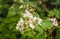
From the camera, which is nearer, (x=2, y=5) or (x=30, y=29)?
(x=30, y=29)

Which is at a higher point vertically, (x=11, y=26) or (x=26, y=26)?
(x=26, y=26)

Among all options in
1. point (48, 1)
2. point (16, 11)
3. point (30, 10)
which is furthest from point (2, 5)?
point (30, 10)

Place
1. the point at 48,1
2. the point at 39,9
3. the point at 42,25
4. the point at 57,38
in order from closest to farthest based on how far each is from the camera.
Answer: the point at 42,25, the point at 57,38, the point at 39,9, the point at 48,1

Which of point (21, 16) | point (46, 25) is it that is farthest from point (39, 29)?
point (21, 16)

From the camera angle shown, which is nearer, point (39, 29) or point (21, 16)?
point (39, 29)

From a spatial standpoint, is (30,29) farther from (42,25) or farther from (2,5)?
(2,5)

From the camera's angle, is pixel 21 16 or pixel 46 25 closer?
pixel 46 25

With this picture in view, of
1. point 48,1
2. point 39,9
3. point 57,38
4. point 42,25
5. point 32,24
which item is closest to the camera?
point 32,24

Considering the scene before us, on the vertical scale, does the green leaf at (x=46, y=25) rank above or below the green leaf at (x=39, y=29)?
above

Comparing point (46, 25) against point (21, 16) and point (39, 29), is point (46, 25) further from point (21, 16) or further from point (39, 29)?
point (21, 16)

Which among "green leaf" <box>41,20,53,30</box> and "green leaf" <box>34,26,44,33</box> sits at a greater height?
"green leaf" <box>41,20,53,30</box>

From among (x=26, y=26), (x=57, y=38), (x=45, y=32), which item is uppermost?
(x=26, y=26)
